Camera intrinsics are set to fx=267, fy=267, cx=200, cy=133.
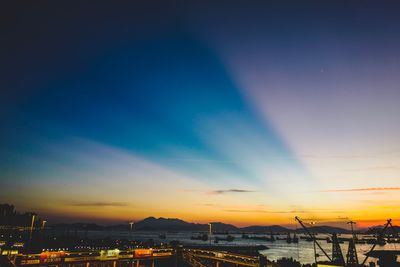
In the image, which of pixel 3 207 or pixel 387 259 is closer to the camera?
pixel 387 259

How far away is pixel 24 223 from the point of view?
145875 millimetres

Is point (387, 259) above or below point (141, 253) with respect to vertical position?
below

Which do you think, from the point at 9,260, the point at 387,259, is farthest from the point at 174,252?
the point at 387,259

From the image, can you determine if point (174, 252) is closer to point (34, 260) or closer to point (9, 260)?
point (34, 260)

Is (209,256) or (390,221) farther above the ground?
(390,221)

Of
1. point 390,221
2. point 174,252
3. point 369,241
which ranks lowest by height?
point 369,241

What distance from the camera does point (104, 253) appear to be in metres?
27.8

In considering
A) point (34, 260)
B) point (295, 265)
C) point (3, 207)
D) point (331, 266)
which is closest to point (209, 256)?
point (331, 266)

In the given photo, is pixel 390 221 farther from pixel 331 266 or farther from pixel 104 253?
pixel 104 253

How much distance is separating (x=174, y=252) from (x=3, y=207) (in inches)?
5874

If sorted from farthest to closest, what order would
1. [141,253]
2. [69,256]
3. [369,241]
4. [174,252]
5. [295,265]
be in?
[369,241] < [295,265] < [174,252] < [141,253] < [69,256]

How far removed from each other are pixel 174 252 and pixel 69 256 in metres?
11.6

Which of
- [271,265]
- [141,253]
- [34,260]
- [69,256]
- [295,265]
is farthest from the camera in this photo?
[295,265]

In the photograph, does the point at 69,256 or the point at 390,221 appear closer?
the point at 69,256
